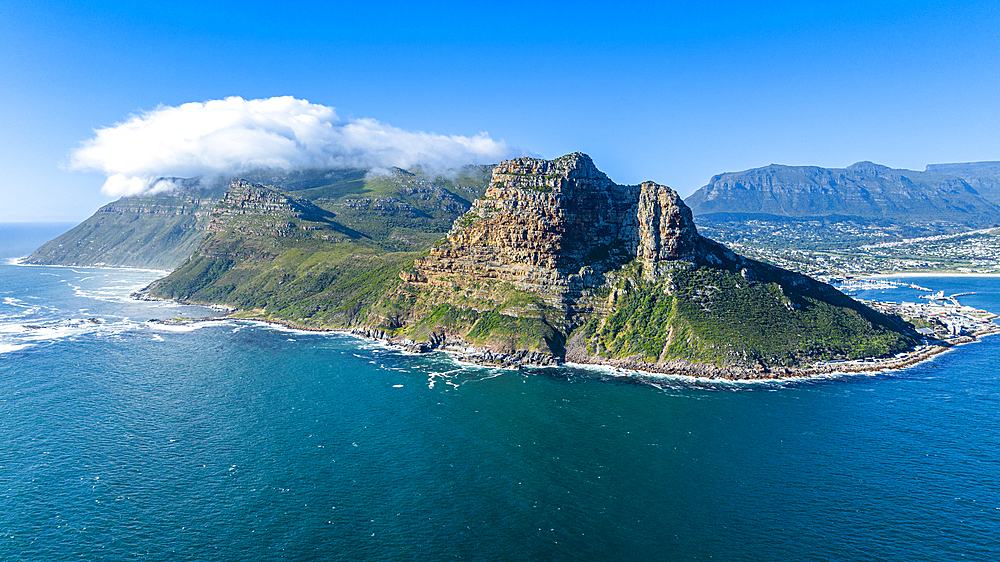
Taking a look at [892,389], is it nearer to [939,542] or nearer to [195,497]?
[939,542]

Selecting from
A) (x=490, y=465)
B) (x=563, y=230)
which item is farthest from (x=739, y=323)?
(x=490, y=465)

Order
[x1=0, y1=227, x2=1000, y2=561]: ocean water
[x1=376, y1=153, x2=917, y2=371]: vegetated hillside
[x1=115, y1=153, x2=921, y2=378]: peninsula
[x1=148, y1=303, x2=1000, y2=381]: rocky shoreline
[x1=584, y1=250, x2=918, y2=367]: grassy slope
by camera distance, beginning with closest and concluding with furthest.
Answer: [x1=0, y1=227, x2=1000, y2=561]: ocean water, [x1=148, y1=303, x2=1000, y2=381]: rocky shoreline, [x1=584, y1=250, x2=918, y2=367]: grassy slope, [x1=115, y1=153, x2=921, y2=378]: peninsula, [x1=376, y1=153, x2=917, y2=371]: vegetated hillside

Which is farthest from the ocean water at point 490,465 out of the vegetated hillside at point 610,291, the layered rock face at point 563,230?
the layered rock face at point 563,230

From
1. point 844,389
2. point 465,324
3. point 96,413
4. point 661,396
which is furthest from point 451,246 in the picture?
point 844,389

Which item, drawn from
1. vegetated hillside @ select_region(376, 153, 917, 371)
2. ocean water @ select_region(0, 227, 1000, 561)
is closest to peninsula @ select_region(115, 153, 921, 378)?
vegetated hillside @ select_region(376, 153, 917, 371)

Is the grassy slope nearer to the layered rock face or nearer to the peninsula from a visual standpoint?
the peninsula

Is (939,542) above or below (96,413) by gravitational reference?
below
